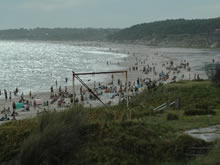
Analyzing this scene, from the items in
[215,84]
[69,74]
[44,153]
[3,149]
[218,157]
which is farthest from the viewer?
[69,74]

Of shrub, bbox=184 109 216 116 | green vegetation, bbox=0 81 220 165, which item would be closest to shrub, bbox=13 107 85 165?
green vegetation, bbox=0 81 220 165

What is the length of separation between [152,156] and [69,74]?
51.3m

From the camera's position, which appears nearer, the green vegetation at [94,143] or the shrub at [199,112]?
the green vegetation at [94,143]

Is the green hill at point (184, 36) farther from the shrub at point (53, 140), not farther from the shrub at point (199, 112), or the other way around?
the shrub at point (53, 140)

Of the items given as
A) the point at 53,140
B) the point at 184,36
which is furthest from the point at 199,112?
the point at 184,36

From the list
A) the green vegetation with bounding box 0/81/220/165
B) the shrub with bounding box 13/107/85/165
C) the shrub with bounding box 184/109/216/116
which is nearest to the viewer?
the shrub with bounding box 13/107/85/165

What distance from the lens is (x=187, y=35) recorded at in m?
149

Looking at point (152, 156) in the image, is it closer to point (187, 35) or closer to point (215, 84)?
point (215, 84)

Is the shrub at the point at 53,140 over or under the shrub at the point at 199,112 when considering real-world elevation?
over

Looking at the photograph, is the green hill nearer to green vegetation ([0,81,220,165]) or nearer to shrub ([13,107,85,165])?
green vegetation ([0,81,220,165])

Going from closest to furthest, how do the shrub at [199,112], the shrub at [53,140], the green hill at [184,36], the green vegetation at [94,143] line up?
the shrub at [53,140] < the green vegetation at [94,143] < the shrub at [199,112] < the green hill at [184,36]

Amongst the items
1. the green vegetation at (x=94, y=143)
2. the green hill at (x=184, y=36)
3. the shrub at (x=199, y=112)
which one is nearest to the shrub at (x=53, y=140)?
the green vegetation at (x=94, y=143)

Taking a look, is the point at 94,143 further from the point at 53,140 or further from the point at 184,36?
the point at 184,36

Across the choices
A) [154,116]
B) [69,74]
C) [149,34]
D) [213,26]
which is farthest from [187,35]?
[154,116]
